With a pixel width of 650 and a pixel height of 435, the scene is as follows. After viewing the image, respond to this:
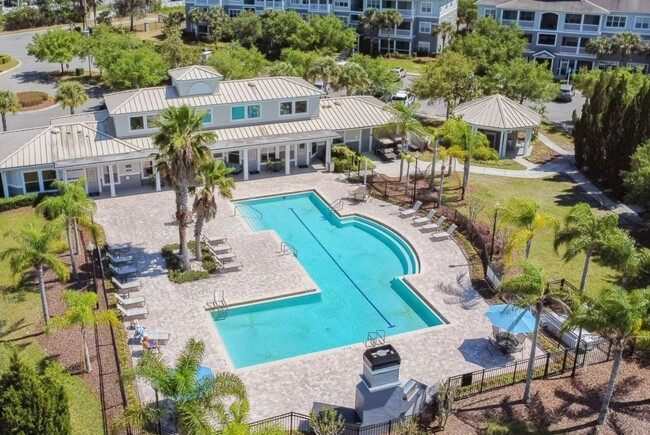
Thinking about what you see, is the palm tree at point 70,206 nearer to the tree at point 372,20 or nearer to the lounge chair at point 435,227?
the lounge chair at point 435,227

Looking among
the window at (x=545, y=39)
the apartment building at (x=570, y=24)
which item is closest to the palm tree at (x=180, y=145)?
the apartment building at (x=570, y=24)

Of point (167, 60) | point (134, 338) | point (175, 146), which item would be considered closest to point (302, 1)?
point (167, 60)

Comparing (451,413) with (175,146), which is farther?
→ (175,146)

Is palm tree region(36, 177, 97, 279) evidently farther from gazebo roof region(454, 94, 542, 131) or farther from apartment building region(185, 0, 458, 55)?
apartment building region(185, 0, 458, 55)

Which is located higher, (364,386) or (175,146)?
(175,146)

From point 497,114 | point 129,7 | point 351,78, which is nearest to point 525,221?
point 497,114

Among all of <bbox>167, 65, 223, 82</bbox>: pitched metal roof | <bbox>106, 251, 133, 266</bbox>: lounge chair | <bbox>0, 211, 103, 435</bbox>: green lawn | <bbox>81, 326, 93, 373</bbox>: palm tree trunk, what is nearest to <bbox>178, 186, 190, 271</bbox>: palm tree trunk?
<bbox>106, 251, 133, 266</bbox>: lounge chair

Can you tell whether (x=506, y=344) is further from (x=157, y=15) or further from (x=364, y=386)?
(x=157, y=15)
